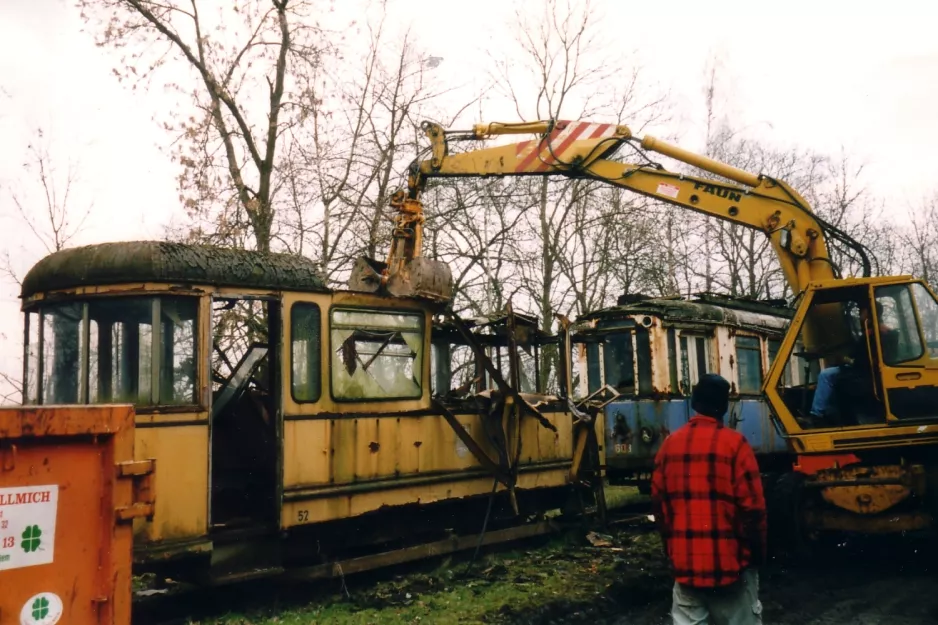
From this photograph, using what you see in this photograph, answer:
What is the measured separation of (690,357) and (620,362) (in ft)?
3.73

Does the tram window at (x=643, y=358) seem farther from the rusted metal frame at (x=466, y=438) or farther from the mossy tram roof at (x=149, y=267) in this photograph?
the mossy tram roof at (x=149, y=267)

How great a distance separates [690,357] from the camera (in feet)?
43.9

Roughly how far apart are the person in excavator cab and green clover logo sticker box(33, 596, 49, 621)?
24.3 ft

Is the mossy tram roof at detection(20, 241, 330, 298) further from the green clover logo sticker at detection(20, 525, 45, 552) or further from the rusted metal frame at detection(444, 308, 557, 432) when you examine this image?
the green clover logo sticker at detection(20, 525, 45, 552)

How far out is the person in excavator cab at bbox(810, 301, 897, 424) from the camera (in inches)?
328

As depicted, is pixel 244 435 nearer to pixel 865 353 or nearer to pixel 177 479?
pixel 177 479

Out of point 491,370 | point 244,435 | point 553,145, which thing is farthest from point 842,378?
point 244,435

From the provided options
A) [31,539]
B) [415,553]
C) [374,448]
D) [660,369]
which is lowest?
[415,553]

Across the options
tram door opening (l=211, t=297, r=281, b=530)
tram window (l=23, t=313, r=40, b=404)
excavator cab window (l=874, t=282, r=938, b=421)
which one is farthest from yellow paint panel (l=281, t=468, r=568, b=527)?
excavator cab window (l=874, t=282, r=938, b=421)

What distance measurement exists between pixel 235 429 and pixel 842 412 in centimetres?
631

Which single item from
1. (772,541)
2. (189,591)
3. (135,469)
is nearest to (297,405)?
(189,591)

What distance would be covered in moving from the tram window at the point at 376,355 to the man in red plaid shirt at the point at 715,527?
4391 millimetres

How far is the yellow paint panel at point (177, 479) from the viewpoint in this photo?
21.3 feet

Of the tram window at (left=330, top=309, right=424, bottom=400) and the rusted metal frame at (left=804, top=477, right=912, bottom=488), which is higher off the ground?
the tram window at (left=330, top=309, right=424, bottom=400)
